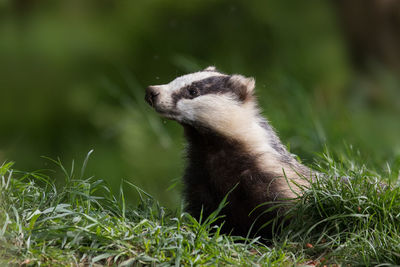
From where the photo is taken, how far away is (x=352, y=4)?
10.8 meters

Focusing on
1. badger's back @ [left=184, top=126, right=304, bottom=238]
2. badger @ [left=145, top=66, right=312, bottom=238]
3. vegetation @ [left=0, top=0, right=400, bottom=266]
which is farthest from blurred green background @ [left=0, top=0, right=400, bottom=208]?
badger's back @ [left=184, top=126, right=304, bottom=238]

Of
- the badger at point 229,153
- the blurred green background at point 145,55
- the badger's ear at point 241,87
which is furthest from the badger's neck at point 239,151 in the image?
the blurred green background at point 145,55

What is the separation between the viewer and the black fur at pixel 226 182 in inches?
195

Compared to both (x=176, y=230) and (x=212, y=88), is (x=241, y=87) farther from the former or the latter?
(x=176, y=230)

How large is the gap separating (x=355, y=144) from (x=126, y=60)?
4.99 meters

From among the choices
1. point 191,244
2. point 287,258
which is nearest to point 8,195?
point 191,244

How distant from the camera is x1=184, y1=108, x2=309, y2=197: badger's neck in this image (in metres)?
5.13

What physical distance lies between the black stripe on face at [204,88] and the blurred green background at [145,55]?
Result: 337 centimetres

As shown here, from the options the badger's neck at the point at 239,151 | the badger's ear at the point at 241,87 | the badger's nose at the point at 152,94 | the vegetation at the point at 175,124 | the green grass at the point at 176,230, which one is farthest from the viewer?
the badger's ear at the point at 241,87

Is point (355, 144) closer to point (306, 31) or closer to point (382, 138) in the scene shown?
point (382, 138)

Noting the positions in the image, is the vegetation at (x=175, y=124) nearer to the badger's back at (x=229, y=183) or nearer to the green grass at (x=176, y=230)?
the green grass at (x=176, y=230)

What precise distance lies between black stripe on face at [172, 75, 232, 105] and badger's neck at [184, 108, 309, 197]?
24cm

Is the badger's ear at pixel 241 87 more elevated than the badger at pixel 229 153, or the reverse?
the badger's ear at pixel 241 87

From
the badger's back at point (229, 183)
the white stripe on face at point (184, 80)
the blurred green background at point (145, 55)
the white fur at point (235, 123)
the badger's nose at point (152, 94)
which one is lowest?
the blurred green background at point (145, 55)
